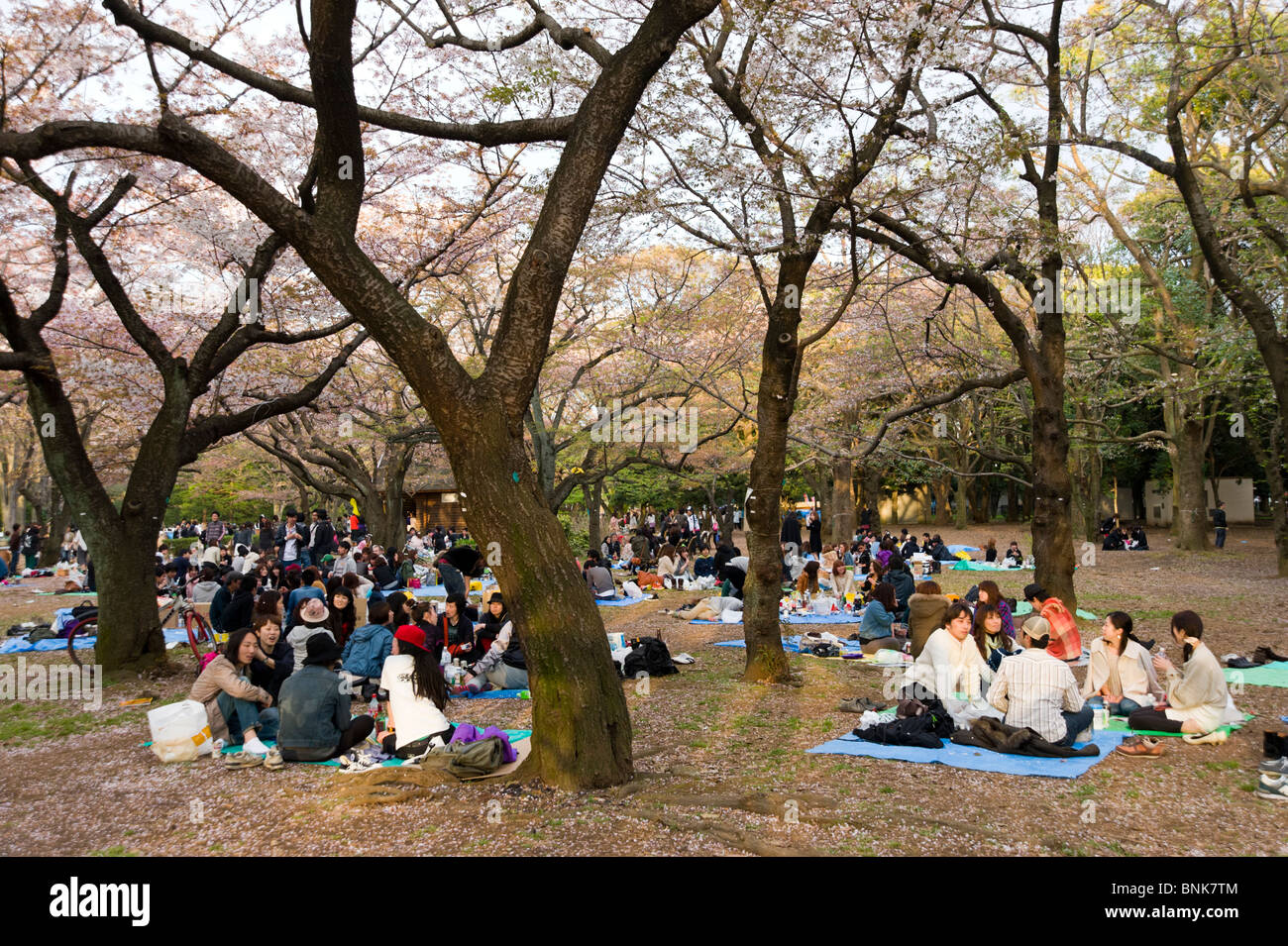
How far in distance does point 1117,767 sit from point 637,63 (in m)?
5.29

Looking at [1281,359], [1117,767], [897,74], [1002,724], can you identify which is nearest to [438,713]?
[1002,724]

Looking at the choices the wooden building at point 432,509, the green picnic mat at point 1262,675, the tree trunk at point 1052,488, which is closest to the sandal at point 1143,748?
the green picnic mat at point 1262,675

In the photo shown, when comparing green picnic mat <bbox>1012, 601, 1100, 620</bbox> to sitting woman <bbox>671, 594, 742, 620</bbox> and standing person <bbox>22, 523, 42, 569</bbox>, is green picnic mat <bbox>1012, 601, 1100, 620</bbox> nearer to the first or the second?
sitting woman <bbox>671, 594, 742, 620</bbox>

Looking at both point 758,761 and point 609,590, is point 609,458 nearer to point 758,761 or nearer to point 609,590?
point 609,590

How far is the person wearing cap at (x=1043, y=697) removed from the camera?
572cm

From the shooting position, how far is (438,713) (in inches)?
243

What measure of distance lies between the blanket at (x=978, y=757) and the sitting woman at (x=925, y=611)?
76.0 inches

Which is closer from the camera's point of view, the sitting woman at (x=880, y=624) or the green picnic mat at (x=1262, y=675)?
the green picnic mat at (x=1262, y=675)

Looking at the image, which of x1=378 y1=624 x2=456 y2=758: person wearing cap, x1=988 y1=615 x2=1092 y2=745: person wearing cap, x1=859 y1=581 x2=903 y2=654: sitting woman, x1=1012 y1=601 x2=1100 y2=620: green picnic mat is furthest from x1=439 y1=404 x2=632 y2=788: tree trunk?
x1=1012 y1=601 x2=1100 y2=620: green picnic mat

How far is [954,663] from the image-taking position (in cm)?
668

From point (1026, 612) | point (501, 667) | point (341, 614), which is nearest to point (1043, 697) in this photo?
point (501, 667)

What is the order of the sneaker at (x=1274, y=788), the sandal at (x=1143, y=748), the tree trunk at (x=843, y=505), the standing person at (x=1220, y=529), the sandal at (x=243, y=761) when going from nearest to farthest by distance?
1. the sneaker at (x=1274, y=788)
2. the sandal at (x=1143, y=748)
3. the sandal at (x=243, y=761)
4. the standing person at (x=1220, y=529)
5. the tree trunk at (x=843, y=505)

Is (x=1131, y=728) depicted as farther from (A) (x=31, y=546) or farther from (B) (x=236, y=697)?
(A) (x=31, y=546)

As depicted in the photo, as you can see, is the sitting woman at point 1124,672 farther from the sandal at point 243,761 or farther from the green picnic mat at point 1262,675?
the sandal at point 243,761
